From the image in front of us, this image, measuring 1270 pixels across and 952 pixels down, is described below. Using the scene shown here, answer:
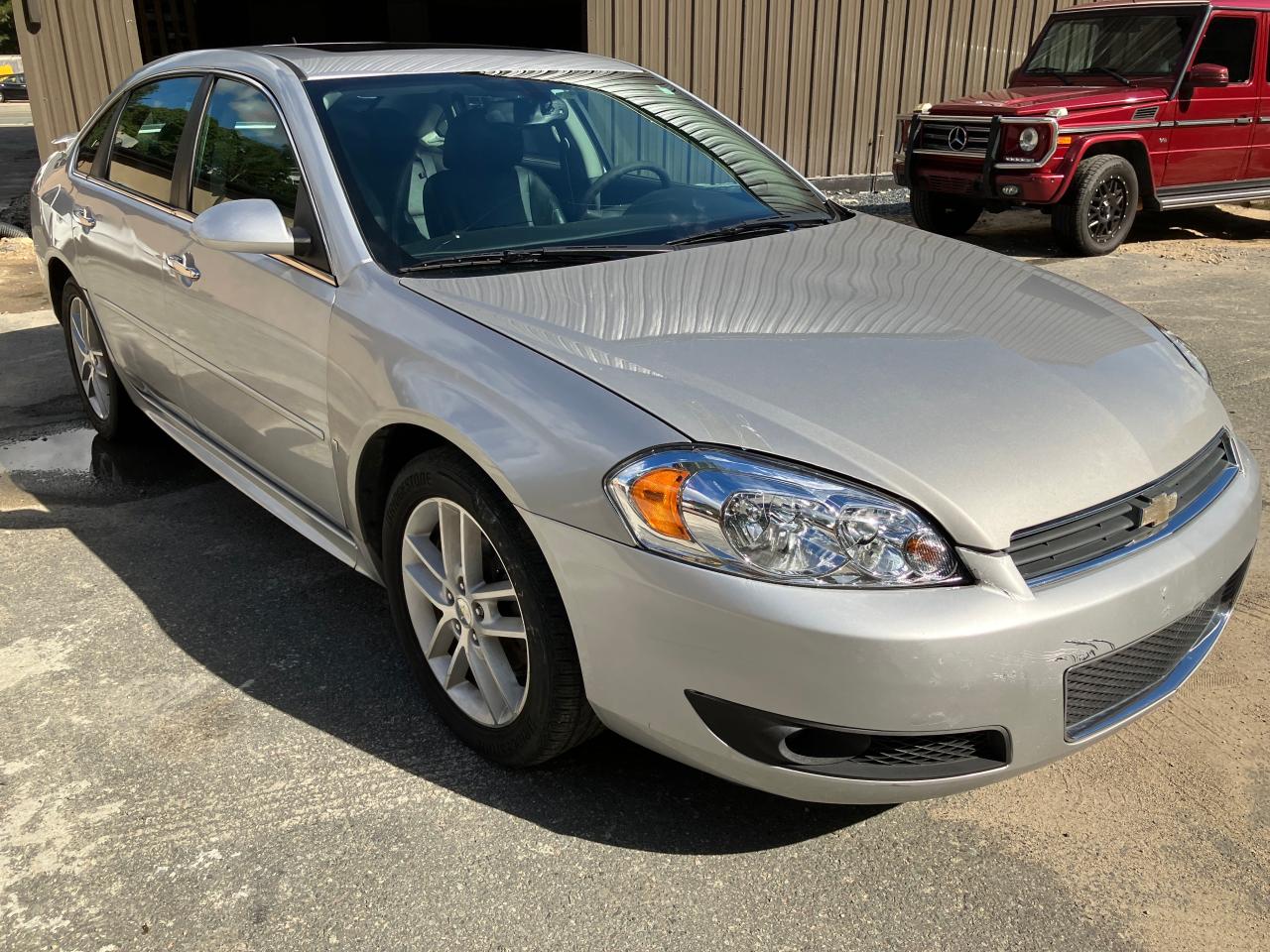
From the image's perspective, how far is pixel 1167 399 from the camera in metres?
2.48

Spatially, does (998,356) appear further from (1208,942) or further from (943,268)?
(1208,942)

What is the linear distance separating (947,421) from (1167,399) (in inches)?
27.2

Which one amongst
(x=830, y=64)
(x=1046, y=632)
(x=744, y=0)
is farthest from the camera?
(x=830, y=64)

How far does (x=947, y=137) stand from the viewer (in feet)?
29.0

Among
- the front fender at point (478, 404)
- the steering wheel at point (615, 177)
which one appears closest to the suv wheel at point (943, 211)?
the steering wheel at point (615, 177)

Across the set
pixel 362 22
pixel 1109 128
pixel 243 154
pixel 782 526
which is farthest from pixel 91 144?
pixel 362 22

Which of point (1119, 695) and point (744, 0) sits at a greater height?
point (744, 0)

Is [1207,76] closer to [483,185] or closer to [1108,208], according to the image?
[1108,208]

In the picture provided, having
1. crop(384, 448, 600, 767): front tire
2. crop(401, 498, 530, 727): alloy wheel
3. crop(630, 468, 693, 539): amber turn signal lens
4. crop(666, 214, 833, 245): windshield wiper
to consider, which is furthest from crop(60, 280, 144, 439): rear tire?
crop(630, 468, 693, 539): amber turn signal lens

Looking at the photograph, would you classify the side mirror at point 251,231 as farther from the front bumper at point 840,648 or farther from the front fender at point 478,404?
the front bumper at point 840,648

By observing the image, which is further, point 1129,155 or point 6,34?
point 6,34

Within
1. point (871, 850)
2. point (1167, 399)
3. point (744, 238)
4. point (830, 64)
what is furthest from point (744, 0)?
point (871, 850)

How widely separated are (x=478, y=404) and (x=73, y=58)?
8.00 m

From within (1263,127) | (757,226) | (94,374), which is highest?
(757,226)
